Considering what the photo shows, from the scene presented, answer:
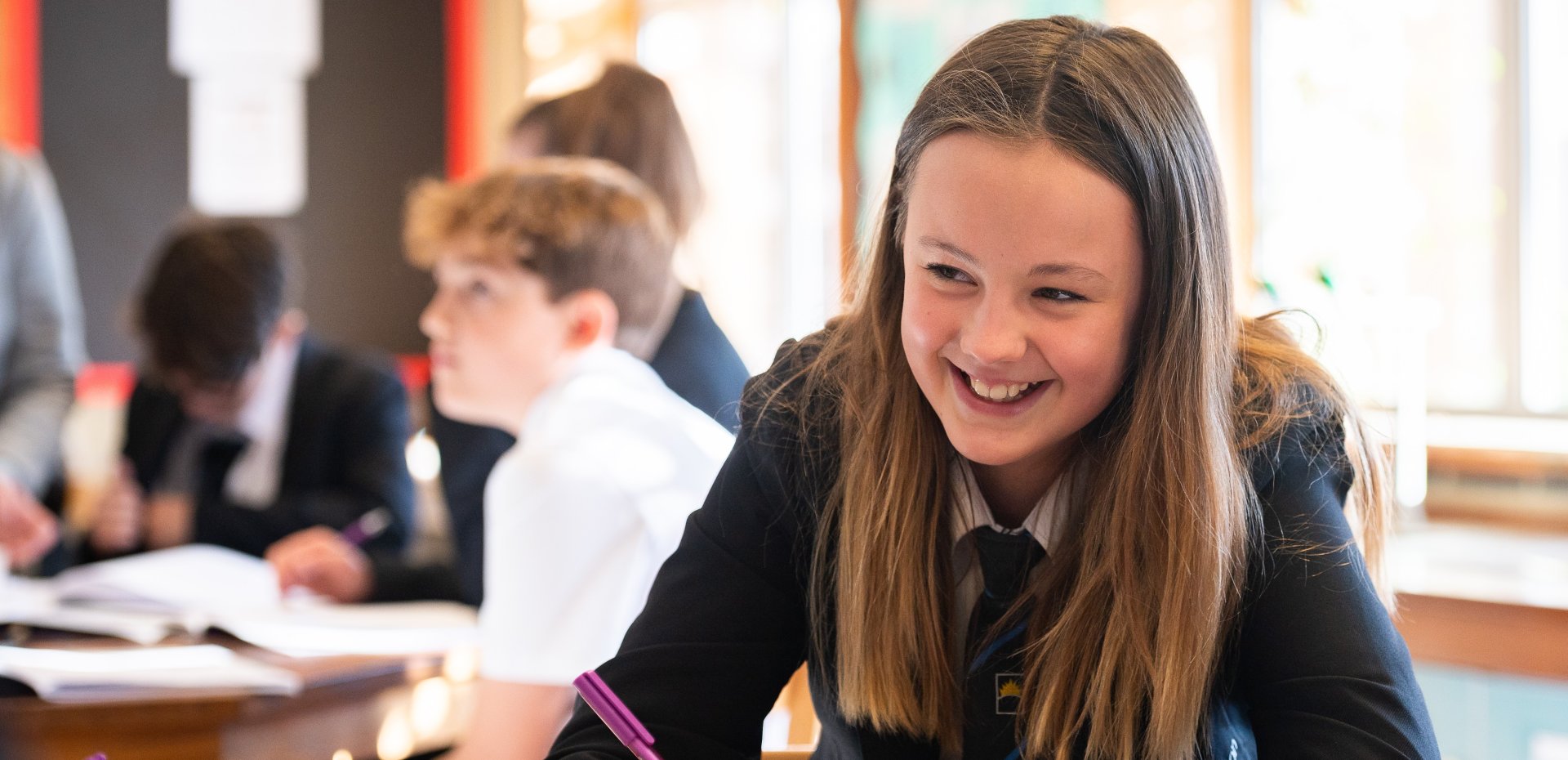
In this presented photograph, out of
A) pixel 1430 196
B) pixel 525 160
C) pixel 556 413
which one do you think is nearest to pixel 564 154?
pixel 525 160

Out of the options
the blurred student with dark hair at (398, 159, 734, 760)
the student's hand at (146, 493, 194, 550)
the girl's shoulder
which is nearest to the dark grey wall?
the student's hand at (146, 493, 194, 550)

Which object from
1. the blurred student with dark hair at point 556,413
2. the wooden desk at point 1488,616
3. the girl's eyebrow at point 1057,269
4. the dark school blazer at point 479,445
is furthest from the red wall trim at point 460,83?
the girl's eyebrow at point 1057,269

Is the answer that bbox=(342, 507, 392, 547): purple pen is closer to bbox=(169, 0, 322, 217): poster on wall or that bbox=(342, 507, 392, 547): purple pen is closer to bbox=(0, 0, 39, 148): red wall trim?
bbox=(169, 0, 322, 217): poster on wall

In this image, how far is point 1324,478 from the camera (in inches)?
37.9

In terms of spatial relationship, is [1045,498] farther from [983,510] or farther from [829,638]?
[829,638]

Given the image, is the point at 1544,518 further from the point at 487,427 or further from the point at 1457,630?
the point at 487,427

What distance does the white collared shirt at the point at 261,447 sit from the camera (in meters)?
2.40

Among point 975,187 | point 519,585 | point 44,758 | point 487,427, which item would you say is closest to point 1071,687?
point 975,187

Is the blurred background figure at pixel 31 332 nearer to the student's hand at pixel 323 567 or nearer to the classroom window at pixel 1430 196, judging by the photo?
the student's hand at pixel 323 567

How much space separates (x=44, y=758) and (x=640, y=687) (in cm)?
47

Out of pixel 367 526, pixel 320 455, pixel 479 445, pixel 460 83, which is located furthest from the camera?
pixel 460 83

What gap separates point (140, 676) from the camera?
1202mm

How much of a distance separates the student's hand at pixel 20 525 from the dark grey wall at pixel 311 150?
2.48 meters

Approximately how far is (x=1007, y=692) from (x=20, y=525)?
63.3 inches
